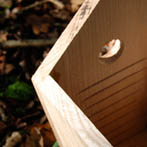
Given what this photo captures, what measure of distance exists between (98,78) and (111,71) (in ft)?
0.18

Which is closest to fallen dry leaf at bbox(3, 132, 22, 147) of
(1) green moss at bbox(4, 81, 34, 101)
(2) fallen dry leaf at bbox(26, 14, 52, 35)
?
(1) green moss at bbox(4, 81, 34, 101)

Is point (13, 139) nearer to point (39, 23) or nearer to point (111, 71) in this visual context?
point (111, 71)

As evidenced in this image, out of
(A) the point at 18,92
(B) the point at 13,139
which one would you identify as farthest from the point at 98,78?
(A) the point at 18,92

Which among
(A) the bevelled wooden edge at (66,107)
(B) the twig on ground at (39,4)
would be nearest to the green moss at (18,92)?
(B) the twig on ground at (39,4)

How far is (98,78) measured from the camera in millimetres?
743

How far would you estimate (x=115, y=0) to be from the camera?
0.61 metres

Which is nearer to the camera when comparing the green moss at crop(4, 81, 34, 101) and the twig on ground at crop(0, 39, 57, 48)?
the green moss at crop(4, 81, 34, 101)

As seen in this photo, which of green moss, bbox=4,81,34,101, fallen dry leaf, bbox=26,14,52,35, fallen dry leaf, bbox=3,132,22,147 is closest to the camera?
fallen dry leaf, bbox=3,132,22,147

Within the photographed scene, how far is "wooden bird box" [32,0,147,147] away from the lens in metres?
0.49

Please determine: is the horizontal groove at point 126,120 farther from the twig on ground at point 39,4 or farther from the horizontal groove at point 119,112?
the twig on ground at point 39,4

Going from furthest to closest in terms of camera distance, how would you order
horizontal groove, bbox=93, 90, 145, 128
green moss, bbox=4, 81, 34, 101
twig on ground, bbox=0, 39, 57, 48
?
twig on ground, bbox=0, 39, 57, 48, green moss, bbox=4, 81, 34, 101, horizontal groove, bbox=93, 90, 145, 128

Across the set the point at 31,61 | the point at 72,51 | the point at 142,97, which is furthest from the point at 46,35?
the point at 72,51

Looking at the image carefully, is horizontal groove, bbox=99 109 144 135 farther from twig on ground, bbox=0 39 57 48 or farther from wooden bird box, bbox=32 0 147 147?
twig on ground, bbox=0 39 57 48

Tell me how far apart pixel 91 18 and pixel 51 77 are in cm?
17
